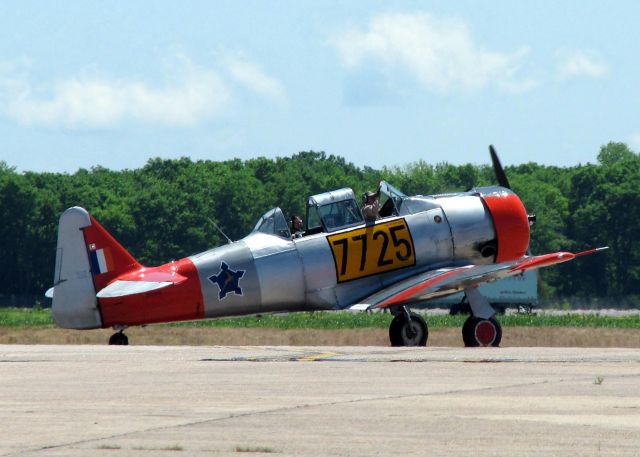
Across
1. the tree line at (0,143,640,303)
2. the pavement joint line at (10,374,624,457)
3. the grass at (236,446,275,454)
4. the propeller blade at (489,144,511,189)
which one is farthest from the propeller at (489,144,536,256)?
the tree line at (0,143,640,303)

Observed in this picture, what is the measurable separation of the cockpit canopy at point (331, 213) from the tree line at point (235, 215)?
233ft

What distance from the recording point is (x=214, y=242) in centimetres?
10656

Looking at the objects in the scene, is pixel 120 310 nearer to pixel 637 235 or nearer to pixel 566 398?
pixel 566 398

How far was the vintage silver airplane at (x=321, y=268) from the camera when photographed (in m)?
22.5

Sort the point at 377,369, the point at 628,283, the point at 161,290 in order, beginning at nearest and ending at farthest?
the point at 377,369
the point at 161,290
the point at 628,283

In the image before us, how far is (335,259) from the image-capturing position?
22.9 m

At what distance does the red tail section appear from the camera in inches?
919

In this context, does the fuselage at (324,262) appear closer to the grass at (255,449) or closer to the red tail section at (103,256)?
the red tail section at (103,256)

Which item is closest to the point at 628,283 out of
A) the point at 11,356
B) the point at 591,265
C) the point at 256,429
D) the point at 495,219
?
the point at 591,265

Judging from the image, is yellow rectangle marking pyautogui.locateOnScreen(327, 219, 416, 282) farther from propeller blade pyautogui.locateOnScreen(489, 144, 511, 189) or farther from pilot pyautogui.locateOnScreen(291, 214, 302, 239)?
propeller blade pyautogui.locateOnScreen(489, 144, 511, 189)

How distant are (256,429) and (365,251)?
38.8 feet

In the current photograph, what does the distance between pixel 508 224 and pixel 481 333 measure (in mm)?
1963

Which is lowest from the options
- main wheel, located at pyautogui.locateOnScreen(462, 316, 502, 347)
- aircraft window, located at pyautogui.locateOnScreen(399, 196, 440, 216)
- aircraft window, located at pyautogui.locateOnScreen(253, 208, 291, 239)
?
main wheel, located at pyautogui.locateOnScreen(462, 316, 502, 347)

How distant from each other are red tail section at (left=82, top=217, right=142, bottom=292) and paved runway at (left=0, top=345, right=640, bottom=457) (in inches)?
182
